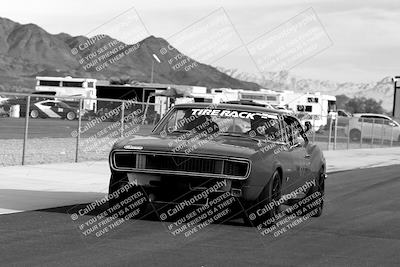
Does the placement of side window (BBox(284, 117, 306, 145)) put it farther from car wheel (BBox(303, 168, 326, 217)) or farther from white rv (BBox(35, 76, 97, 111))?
white rv (BBox(35, 76, 97, 111))

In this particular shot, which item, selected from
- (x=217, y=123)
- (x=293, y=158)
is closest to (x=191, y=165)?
(x=217, y=123)

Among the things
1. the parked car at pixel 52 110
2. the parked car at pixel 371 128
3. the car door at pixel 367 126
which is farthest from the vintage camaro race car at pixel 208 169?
the car door at pixel 367 126

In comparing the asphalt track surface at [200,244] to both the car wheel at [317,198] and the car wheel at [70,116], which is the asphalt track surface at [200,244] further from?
the car wheel at [70,116]

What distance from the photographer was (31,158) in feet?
64.7

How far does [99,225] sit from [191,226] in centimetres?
113

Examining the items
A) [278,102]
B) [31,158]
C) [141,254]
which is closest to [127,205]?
[141,254]

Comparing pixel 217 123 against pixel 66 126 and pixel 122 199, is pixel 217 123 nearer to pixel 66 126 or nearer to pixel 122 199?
pixel 122 199

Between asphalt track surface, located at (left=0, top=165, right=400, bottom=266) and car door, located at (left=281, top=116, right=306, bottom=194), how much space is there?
0.58 m

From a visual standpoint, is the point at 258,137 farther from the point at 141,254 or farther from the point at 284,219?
the point at 141,254

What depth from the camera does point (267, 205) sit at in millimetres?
9969

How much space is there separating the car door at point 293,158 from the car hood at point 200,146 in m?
0.77

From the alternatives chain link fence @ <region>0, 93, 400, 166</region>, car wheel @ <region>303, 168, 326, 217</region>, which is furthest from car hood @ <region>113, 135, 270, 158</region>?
chain link fence @ <region>0, 93, 400, 166</region>

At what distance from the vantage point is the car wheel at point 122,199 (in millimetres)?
10070

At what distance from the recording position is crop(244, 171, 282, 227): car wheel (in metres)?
9.92
